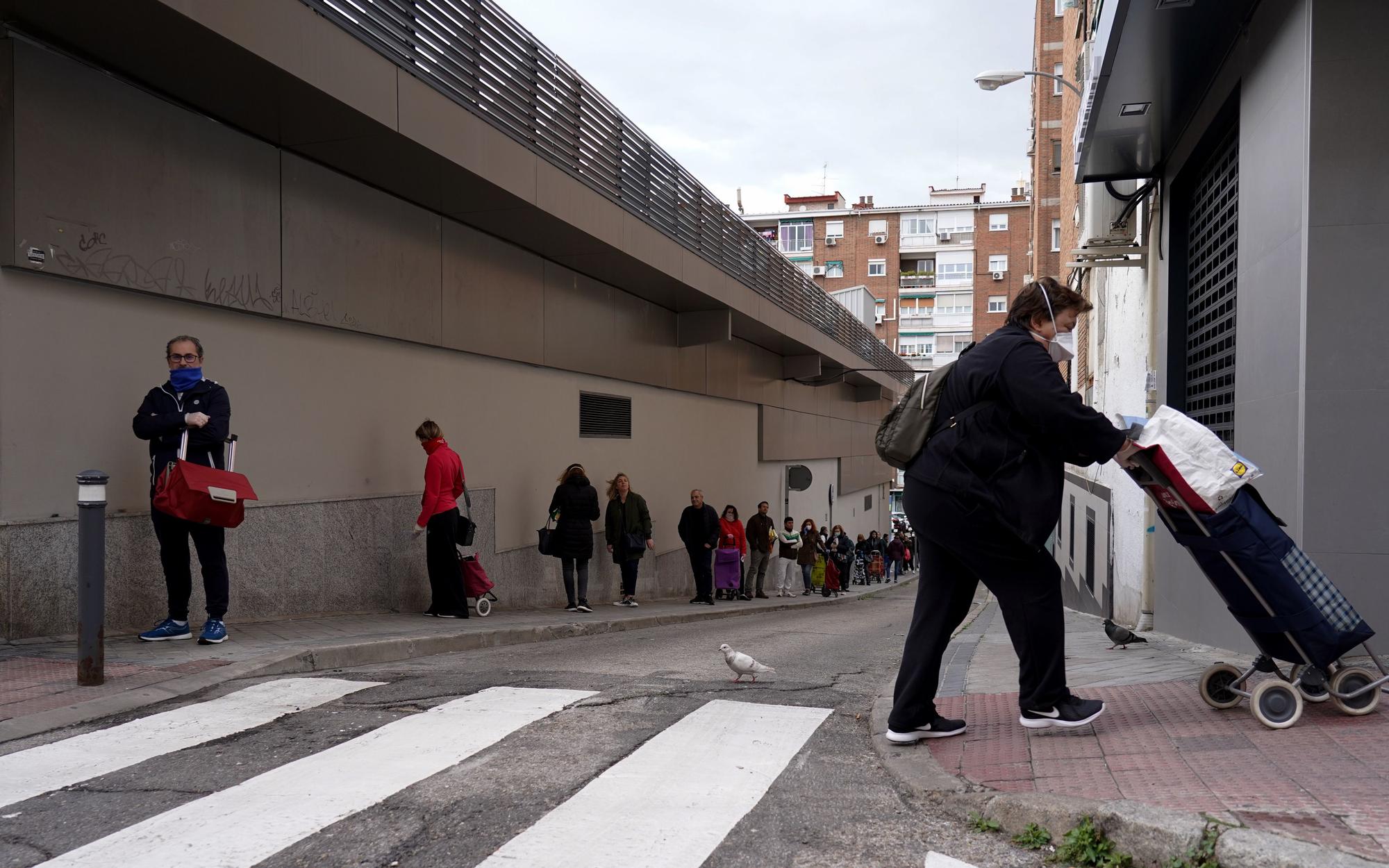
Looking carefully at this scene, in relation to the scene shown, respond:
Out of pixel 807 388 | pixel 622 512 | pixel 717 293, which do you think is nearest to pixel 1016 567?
pixel 622 512

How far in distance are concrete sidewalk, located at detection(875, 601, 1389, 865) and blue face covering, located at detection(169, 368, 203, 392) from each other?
501 centimetres

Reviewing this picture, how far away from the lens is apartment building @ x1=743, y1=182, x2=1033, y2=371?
75000 millimetres

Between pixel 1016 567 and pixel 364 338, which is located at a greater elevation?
pixel 364 338

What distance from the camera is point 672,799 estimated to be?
12.6ft

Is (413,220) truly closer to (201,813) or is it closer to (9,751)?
(9,751)

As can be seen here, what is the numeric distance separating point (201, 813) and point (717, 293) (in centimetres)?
1495

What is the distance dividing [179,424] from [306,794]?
382cm

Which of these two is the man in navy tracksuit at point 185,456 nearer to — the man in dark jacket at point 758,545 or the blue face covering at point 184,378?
the blue face covering at point 184,378

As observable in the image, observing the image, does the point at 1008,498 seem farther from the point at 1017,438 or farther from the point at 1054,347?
the point at 1054,347

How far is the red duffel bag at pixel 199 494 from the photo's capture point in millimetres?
6727

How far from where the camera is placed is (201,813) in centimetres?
362

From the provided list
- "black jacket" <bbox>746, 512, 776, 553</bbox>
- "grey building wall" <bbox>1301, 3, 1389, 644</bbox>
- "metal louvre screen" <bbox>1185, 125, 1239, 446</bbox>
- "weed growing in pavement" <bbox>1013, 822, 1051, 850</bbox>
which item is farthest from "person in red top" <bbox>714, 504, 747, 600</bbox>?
"weed growing in pavement" <bbox>1013, 822, 1051, 850</bbox>

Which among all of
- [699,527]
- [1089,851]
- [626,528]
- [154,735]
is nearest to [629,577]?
[626,528]

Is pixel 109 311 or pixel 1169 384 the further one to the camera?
pixel 1169 384
